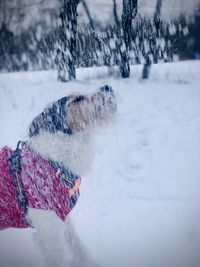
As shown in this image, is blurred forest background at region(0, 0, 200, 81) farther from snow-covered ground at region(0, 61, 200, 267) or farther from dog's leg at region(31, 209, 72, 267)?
dog's leg at region(31, 209, 72, 267)

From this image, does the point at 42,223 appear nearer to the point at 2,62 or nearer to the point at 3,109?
the point at 3,109

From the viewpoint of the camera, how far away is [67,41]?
109 centimetres

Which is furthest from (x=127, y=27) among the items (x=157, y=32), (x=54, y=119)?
(x=54, y=119)

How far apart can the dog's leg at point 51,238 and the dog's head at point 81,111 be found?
28cm

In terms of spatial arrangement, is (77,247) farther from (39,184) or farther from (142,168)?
(142,168)

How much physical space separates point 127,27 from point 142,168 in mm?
392

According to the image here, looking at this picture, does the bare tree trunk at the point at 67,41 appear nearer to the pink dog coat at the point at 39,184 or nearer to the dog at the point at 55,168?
the dog at the point at 55,168

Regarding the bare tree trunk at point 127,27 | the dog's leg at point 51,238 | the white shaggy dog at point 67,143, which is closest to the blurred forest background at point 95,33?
the bare tree trunk at point 127,27

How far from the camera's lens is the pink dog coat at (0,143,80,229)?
1081 mm

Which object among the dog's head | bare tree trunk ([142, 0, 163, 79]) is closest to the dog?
the dog's head

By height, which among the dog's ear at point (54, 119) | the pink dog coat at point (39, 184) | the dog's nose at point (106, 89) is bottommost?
the pink dog coat at point (39, 184)

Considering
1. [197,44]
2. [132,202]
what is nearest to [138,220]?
[132,202]

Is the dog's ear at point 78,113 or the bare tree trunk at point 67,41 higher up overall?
the bare tree trunk at point 67,41

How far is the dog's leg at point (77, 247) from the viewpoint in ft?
3.74
